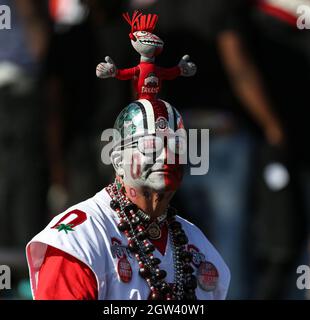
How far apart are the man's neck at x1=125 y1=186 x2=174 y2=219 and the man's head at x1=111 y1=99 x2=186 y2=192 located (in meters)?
0.04

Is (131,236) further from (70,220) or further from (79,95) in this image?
(79,95)

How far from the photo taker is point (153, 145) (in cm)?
508

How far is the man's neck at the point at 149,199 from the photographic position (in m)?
5.16

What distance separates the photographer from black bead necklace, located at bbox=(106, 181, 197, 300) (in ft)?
16.9

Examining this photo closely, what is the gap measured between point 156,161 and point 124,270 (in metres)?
0.43

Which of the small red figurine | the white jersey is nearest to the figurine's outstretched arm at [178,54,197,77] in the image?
the small red figurine

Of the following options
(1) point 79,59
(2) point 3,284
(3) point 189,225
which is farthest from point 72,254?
(1) point 79,59

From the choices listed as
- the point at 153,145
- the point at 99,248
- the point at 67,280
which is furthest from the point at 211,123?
the point at 67,280

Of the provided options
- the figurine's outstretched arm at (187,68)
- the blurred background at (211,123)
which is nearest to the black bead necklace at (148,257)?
the figurine's outstretched arm at (187,68)

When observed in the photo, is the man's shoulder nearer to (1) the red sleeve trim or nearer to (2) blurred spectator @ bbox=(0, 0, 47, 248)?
(1) the red sleeve trim

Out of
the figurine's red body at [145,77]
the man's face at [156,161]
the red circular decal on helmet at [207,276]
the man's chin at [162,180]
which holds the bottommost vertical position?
the red circular decal on helmet at [207,276]

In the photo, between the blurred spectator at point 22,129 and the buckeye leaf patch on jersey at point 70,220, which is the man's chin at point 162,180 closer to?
the buckeye leaf patch on jersey at point 70,220
